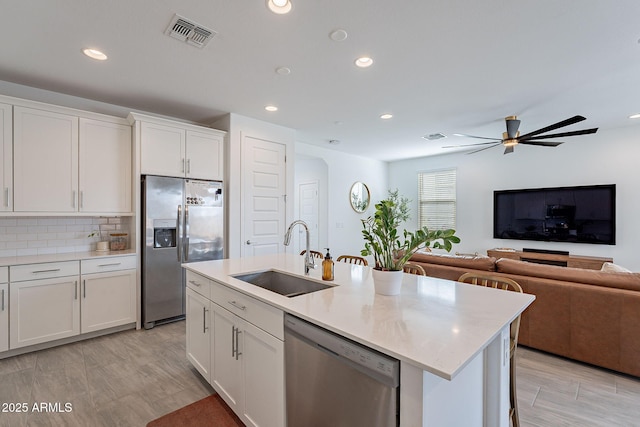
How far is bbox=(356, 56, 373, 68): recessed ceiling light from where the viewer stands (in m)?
2.55

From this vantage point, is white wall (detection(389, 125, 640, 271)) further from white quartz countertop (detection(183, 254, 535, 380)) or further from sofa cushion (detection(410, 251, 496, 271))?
white quartz countertop (detection(183, 254, 535, 380))

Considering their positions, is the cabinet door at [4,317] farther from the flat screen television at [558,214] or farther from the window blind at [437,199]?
the flat screen television at [558,214]

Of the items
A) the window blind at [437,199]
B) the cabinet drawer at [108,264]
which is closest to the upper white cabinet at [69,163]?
the cabinet drawer at [108,264]

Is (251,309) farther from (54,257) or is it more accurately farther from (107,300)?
(54,257)

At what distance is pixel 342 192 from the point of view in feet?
21.0

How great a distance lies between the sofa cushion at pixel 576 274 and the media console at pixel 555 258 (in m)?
2.65

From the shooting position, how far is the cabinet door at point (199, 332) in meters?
2.10

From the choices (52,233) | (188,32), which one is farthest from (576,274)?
(52,233)

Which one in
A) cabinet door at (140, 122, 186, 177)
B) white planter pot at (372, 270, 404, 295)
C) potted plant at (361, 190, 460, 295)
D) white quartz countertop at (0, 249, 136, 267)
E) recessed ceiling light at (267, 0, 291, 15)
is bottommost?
white quartz countertop at (0, 249, 136, 267)

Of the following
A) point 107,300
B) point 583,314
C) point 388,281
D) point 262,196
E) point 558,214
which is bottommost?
point 107,300

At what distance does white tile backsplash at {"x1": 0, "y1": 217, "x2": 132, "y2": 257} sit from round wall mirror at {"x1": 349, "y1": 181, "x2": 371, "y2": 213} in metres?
4.41

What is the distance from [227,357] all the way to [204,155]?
2737 millimetres

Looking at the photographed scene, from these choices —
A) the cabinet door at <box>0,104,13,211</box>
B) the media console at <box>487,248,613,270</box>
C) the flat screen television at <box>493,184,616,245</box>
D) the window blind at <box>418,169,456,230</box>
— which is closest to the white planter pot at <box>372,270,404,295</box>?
the cabinet door at <box>0,104,13,211</box>

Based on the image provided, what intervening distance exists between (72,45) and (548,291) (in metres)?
4.61
